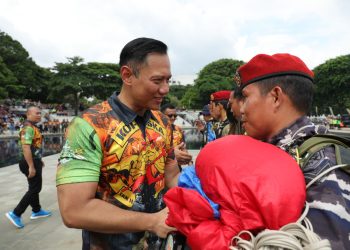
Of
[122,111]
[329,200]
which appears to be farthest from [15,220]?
[329,200]

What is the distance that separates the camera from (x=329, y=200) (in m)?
1.04

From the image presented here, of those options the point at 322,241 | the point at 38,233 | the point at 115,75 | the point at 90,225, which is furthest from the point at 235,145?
the point at 115,75

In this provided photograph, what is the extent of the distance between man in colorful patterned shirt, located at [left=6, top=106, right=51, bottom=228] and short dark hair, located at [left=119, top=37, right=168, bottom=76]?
449 centimetres

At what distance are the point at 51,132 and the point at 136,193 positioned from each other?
1478 inches

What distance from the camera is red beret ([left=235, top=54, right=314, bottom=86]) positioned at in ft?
4.45

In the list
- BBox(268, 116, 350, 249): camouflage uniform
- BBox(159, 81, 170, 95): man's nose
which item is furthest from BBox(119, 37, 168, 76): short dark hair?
BBox(268, 116, 350, 249): camouflage uniform

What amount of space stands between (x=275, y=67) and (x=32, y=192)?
18.1ft

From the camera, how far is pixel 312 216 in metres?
1.04

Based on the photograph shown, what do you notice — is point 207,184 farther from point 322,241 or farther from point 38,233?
point 38,233

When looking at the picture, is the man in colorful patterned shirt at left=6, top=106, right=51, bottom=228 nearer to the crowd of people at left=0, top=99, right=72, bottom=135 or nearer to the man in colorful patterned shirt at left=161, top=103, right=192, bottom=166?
the man in colorful patterned shirt at left=161, top=103, right=192, bottom=166

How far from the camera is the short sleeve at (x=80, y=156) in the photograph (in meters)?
1.71

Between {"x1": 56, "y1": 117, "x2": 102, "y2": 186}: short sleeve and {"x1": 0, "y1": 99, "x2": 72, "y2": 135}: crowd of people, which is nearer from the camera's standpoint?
{"x1": 56, "y1": 117, "x2": 102, "y2": 186}: short sleeve

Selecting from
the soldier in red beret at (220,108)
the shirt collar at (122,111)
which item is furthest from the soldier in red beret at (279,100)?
the soldier in red beret at (220,108)

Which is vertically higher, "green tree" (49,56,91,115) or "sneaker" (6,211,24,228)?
"green tree" (49,56,91,115)
